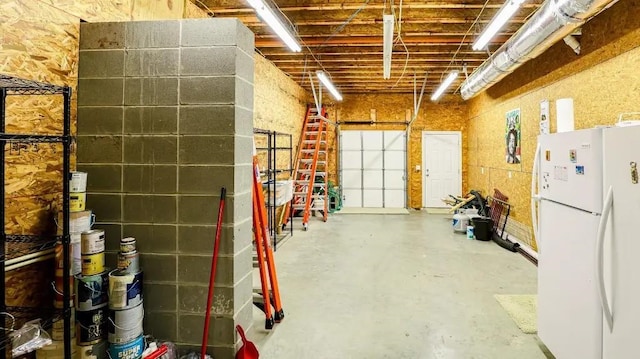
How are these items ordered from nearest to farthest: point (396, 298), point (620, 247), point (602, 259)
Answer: point (620, 247)
point (602, 259)
point (396, 298)

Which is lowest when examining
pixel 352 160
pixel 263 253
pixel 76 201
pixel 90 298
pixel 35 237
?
pixel 90 298

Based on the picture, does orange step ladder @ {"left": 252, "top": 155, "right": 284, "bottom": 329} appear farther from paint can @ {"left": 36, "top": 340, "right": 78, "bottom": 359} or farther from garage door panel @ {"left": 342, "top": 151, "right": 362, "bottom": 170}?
garage door panel @ {"left": 342, "top": 151, "right": 362, "bottom": 170}

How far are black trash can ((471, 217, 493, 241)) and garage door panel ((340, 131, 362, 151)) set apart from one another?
4.54 m

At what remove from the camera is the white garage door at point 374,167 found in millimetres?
10281

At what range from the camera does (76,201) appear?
7.44ft

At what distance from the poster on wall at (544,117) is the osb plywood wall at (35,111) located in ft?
18.1

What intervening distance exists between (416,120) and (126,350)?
9.29 meters

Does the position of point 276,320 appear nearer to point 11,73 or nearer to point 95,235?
point 95,235

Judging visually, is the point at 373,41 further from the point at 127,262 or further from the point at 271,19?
the point at 127,262

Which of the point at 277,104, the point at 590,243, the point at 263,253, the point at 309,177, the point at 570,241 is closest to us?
the point at 590,243

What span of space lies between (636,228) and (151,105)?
9.58 feet

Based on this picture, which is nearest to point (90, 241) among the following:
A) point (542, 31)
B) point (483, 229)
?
point (542, 31)

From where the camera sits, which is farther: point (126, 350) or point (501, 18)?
point (501, 18)

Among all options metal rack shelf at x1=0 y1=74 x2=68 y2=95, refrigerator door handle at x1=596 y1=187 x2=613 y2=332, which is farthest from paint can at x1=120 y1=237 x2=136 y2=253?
refrigerator door handle at x1=596 y1=187 x2=613 y2=332
